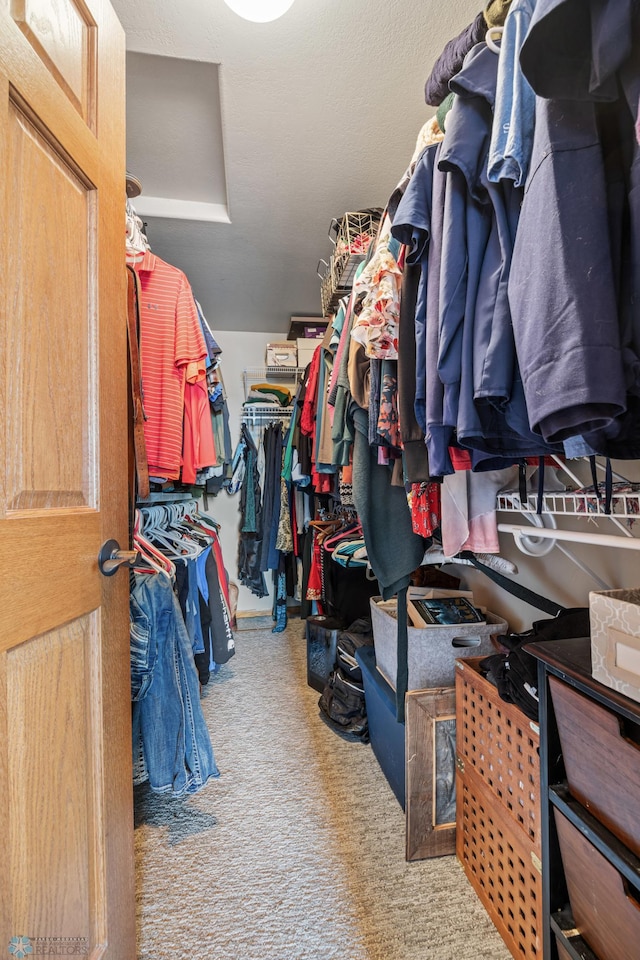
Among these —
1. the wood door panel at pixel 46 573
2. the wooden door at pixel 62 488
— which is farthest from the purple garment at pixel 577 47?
the wood door panel at pixel 46 573

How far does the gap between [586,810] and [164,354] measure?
1733 millimetres

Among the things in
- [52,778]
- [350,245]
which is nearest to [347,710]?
[52,778]

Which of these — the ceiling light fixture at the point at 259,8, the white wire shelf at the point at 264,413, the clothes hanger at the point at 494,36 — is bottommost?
the white wire shelf at the point at 264,413

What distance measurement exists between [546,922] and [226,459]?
7.83 ft

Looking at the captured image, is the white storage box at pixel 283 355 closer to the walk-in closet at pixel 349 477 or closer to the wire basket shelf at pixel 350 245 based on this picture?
the walk-in closet at pixel 349 477

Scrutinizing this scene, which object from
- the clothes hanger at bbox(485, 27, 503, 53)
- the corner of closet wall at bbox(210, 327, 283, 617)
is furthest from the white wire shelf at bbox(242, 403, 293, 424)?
the clothes hanger at bbox(485, 27, 503, 53)

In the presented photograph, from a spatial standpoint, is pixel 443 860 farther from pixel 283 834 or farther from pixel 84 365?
pixel 84 365

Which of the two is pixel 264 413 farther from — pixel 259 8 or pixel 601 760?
pixel 601 760

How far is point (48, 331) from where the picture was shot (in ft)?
2.20

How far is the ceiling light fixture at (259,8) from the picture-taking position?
1.08 metres

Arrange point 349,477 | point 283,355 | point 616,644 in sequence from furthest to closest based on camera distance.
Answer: point 283,355, point 349,477, point 616,644

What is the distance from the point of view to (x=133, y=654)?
49.3 inches

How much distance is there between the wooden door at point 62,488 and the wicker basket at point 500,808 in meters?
0.83

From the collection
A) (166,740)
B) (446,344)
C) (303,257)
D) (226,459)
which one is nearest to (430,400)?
(446,344)
